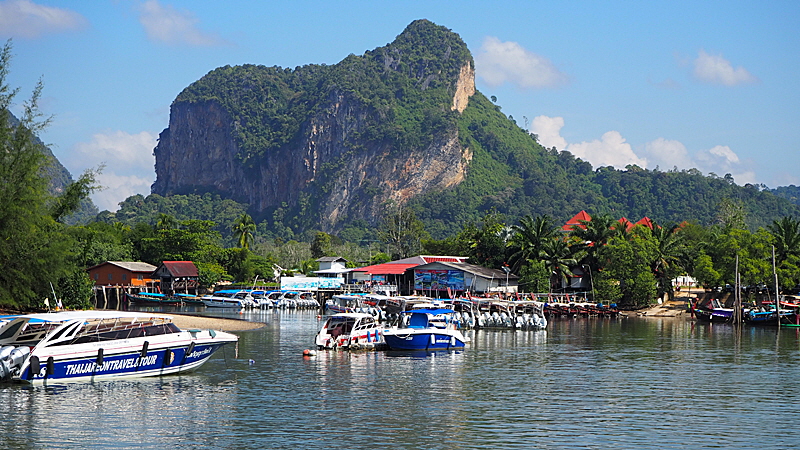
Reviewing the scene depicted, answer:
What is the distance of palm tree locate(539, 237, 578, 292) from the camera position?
101 metres

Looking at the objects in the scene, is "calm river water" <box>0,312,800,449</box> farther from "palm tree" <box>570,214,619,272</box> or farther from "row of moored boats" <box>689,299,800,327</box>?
"palm tree" <box>570,214,619,272</box>

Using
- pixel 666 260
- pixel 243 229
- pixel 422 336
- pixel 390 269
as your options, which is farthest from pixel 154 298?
pixel 666 260

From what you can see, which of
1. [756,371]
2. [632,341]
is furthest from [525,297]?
[756,371]

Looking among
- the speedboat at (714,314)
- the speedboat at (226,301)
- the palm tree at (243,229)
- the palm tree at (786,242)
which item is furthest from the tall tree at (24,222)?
the palm tree at (243,229)

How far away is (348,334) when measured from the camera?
4791cm

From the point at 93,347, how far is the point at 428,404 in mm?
13936

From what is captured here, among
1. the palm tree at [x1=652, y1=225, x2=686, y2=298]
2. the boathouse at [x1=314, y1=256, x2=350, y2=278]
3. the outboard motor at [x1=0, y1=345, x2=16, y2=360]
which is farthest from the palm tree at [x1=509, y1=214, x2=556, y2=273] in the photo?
the outboard motor at [x1=0, y1=345, x2=16, y2=360]

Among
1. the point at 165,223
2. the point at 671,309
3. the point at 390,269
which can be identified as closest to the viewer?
the point at 671,309

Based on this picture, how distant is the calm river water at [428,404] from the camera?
977 inches

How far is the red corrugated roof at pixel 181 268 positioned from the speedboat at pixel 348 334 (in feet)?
228

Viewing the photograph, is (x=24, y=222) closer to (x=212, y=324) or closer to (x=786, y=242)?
(x=212, y=324)

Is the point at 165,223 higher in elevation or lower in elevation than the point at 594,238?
higher

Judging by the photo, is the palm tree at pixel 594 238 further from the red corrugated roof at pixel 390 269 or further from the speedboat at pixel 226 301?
the speedboat at pixel 226 301

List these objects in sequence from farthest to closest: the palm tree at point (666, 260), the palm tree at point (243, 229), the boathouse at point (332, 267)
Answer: the palm tree at point (243, 229)
the boathouse at point (332, 267)
the palm tree at point (666, 260)
